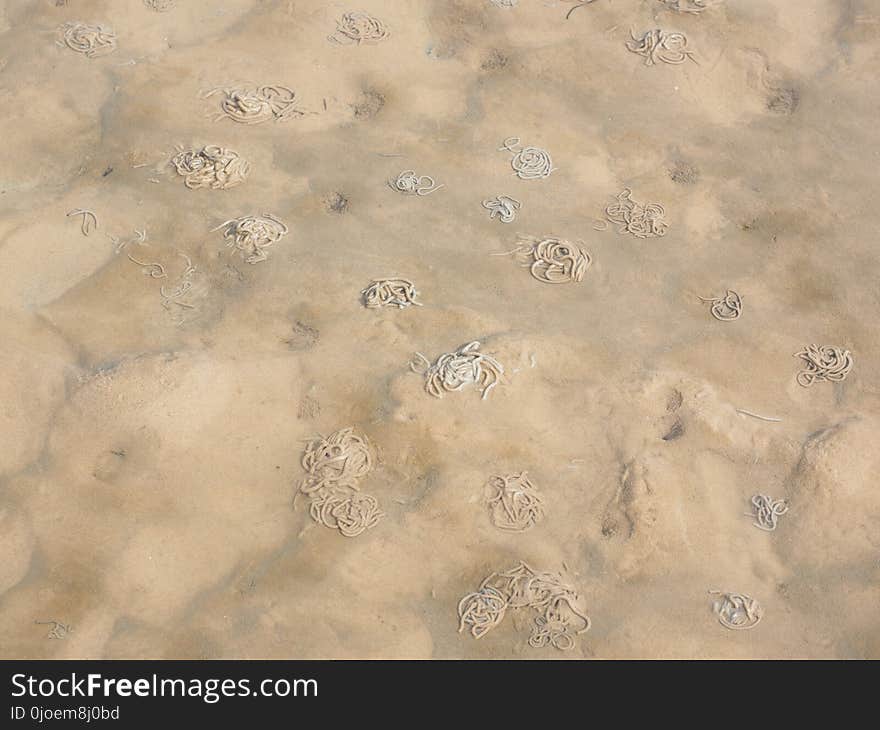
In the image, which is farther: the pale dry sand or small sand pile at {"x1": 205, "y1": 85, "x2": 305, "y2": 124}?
small sand pile at {"x1": 205, "y1": 85, "x2": 305, "y2": 124}

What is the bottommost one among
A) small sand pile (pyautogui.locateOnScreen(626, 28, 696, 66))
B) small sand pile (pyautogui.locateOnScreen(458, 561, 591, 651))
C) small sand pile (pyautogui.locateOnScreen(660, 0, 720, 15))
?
small sand pile (pyautogui.locateOnScreen(458, 561, 591, 651))

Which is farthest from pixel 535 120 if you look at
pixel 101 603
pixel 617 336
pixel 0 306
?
pixel 101 603

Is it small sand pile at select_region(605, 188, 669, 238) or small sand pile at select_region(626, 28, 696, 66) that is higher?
small sand pile at select_region(626, 28, 696, 66)

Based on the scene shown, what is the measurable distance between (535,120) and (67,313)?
16.6ft

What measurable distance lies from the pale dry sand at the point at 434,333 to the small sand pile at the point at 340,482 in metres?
0.10

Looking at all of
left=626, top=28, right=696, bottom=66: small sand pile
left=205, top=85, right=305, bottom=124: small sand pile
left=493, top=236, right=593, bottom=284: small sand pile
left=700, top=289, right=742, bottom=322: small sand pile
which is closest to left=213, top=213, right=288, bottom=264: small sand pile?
left=205, top=85, right=305, bottom=124: small sand pile

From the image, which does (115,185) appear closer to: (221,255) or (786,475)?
(221,255)

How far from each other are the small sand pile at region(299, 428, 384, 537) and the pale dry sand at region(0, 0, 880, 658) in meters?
0.10

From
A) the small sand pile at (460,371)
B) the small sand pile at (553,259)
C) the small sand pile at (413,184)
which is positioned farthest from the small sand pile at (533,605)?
the small sand pile at (413,184)

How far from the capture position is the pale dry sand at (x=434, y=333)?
5.49m

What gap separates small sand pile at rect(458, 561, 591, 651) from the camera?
5309mm

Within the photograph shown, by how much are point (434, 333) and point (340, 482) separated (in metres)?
1.51

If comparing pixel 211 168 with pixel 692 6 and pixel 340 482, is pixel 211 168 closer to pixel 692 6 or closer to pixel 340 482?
pixel 340 482

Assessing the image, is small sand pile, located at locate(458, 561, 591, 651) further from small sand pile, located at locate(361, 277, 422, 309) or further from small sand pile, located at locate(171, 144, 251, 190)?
small sand pile, located at locate(171, 144, 251, 190)
